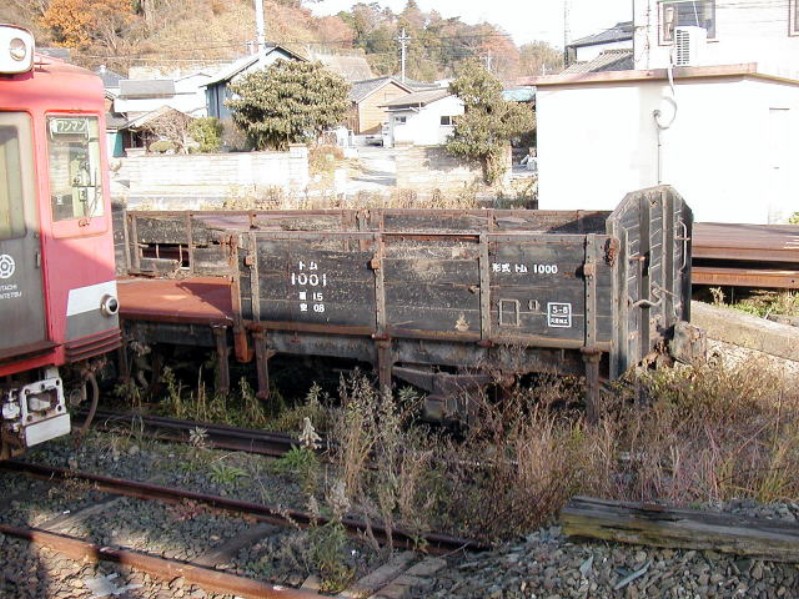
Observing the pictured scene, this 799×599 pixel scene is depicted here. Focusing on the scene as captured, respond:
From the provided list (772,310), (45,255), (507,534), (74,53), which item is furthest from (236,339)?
(74,53)

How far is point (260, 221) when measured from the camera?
1184 centimetres

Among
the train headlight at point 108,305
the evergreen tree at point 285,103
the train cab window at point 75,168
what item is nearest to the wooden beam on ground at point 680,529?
the train headlight at point 108,305

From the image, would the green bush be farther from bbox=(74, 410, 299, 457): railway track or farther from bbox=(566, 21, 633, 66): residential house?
bbox=(74, 410, 299, 457): railway track

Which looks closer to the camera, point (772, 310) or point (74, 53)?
point (772, 310)

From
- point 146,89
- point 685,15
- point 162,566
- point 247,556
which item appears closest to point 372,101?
point 146,89

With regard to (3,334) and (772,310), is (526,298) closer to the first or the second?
(3,334)

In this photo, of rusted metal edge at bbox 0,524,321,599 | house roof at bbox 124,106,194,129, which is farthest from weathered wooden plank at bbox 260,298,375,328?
house roof at bbox 124,106,194,129

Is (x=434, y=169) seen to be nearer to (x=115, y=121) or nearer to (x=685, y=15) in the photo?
(x=685, y=15)

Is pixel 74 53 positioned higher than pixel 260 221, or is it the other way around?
pixel 74 53

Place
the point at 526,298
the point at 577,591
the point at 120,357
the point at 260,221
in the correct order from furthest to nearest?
the point at 260,221 → the point at 120,357 → the point at 526,298 → the point at 577,591

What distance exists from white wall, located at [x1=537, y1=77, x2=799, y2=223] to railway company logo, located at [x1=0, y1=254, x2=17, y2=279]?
1323 cm

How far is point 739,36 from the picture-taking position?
2823 cm

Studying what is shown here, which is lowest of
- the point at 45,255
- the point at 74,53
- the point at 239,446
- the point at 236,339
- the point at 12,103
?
the point at 239,446

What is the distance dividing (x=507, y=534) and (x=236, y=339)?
13.8ft
